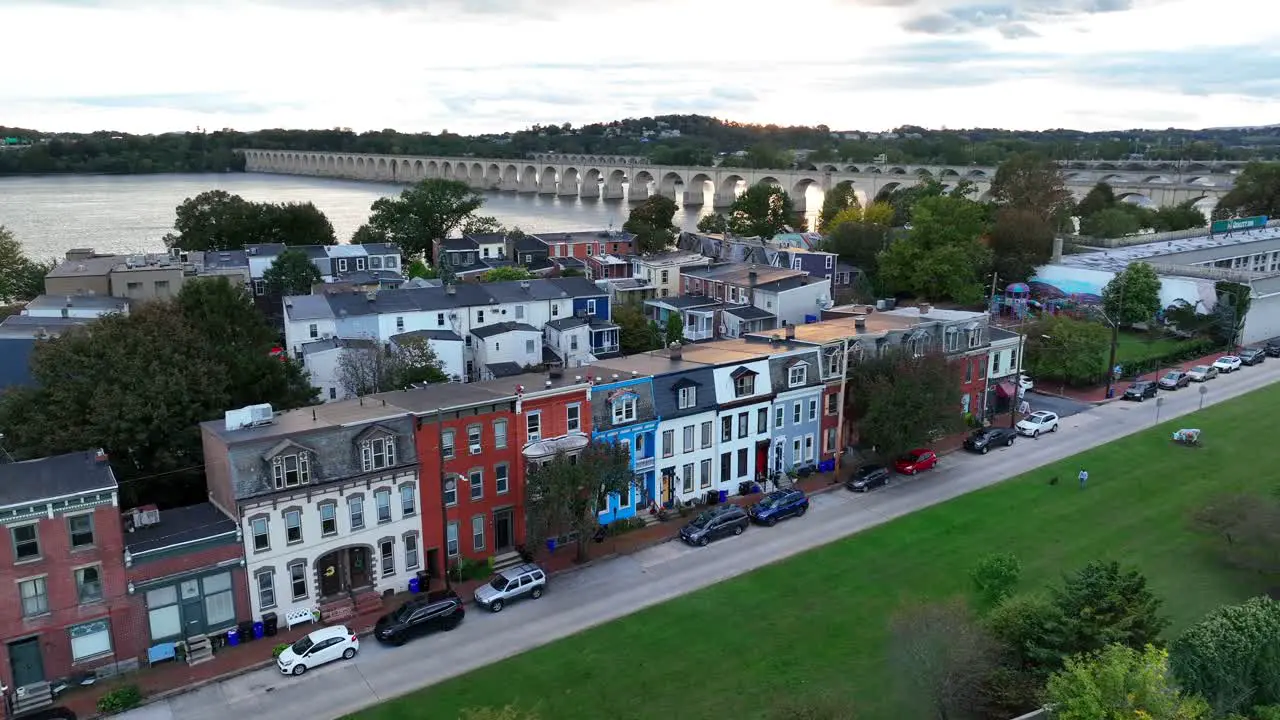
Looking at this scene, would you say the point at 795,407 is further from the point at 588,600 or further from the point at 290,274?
the point at 290,274

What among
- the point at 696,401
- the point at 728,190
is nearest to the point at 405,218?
the point at 696,401

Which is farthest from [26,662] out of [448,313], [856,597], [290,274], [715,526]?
[290,274]

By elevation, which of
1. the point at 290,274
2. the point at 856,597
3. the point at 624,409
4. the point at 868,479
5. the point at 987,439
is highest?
the point at 290,274

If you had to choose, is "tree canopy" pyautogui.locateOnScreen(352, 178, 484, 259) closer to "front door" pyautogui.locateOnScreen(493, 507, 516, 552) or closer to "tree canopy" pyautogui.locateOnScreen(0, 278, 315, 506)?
"tree canopy" pyautogui.locateOnScreen(0, 278, 315, 506)

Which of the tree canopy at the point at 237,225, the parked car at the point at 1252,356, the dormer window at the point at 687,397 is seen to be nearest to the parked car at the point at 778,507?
the dormer window at the point at 687,397

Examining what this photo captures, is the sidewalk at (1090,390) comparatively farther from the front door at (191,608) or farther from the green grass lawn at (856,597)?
the front door at (191,608)

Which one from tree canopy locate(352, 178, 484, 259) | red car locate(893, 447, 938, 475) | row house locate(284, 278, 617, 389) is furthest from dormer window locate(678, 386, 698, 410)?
tree canopy locate(352, 178, 484, 259)
